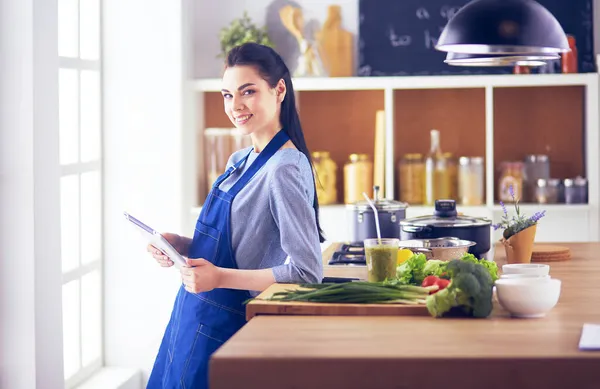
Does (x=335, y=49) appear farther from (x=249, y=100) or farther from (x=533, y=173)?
(x=249, y=100)

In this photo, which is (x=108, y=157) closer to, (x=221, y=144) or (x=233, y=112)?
(x=221, y=144)

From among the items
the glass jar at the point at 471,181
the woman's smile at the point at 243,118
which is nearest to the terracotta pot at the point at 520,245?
the woman's smile at the point at 243,118

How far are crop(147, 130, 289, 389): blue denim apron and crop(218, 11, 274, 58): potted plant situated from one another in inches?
90.6

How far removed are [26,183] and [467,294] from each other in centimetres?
178

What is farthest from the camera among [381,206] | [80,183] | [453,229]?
[80,183]

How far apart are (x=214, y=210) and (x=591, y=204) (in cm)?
284

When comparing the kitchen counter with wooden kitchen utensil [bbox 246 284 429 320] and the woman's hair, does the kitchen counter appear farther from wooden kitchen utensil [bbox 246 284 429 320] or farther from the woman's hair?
the woman's hair

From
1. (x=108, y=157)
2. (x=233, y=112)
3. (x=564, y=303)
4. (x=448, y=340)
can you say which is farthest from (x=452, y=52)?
(x=108, y=157)

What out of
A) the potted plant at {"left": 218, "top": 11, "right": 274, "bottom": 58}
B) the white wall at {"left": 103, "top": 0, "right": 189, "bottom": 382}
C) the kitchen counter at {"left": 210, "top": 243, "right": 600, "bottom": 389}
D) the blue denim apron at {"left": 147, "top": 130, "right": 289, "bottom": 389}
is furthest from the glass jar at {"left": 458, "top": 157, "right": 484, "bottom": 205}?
the kitchen counter at {"left": 210, "top": 243, "right": 600, "bottom": 389}

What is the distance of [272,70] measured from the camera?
2963 millimetres

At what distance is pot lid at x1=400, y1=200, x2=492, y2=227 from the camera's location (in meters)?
3.33

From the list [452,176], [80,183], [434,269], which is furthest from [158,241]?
[452,176]

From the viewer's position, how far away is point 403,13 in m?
5.19

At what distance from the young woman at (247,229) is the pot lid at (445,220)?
1.66ft
